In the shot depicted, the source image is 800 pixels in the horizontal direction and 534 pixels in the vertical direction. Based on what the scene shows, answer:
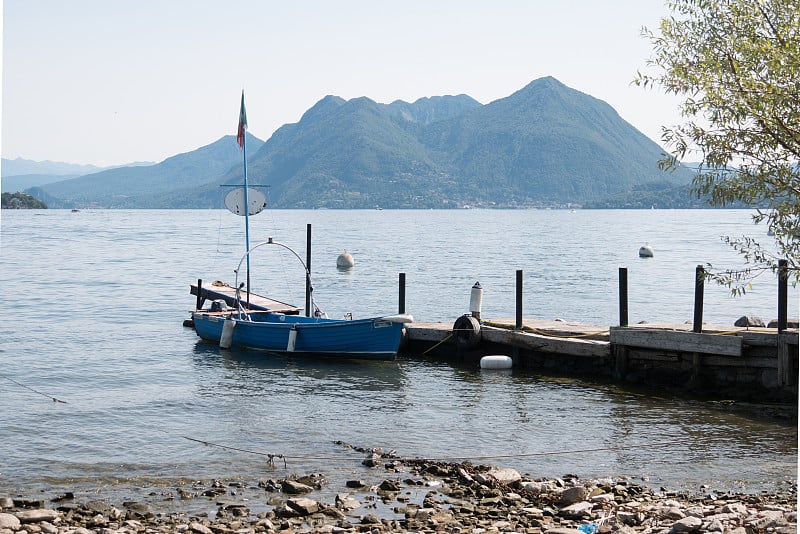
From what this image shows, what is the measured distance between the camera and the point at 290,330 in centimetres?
2597

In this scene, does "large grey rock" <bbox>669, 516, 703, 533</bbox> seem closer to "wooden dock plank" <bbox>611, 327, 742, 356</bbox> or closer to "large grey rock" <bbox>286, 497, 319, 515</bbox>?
"large grey rock" <bbox>286, 497, 319, 515</bbox>

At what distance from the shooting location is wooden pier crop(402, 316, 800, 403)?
18391 mm

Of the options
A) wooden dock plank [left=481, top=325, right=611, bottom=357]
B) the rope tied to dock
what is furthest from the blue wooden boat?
the rope tied to dock

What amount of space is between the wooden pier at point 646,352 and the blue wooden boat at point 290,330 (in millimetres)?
Result: 1305

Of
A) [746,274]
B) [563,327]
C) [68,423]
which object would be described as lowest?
[68,423]

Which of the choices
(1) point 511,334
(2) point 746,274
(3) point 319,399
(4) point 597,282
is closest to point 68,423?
(3) point 319,399

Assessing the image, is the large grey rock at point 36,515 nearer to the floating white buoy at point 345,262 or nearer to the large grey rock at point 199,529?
the large grey rock at point 199,529

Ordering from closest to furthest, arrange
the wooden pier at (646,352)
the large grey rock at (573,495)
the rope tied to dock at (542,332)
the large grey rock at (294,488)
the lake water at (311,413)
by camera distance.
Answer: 1. the large grey rock at (573,495)
2. the large grey rock at (294,488)
3. the lake water at (311,413)
4. the wooden pier at (646,352)
5. the rope tied to dock at (542,332)

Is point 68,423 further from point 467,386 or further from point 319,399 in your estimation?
point 467,386

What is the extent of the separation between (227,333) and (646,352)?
521 inches

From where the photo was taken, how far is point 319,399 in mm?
20656

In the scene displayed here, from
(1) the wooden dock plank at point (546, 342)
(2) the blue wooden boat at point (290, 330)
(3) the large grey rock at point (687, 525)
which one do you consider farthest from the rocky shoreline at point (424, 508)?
(2) the blue wooden boat at point (290, 330)

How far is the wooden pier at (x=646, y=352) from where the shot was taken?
18391 millimetres

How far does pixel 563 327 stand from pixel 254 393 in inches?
326
